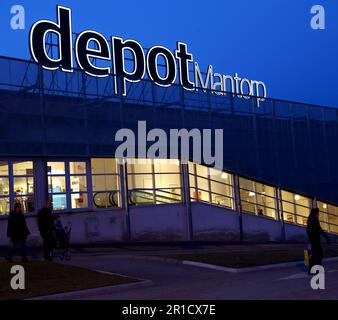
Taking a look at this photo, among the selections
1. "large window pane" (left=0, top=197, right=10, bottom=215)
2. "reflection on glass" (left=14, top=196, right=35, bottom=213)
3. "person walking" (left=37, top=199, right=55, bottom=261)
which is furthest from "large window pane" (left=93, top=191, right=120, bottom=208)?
"person walking" (left=37, top=199, right=55, bottom=261)

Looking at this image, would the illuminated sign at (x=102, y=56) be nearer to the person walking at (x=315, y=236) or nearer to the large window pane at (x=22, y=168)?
the large window pane at (x=22, y=168)

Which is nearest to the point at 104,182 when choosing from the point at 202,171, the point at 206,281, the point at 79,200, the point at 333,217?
the point at 79,200

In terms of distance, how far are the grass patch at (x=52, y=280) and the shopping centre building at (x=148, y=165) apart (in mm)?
8790

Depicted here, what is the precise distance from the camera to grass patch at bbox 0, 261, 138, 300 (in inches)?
528

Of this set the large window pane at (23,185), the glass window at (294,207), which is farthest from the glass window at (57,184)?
the glass window at (294,207)

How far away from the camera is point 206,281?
51.4ft

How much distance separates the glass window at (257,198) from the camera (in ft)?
108

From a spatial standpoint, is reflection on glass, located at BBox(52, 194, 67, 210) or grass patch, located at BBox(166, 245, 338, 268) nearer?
grass patch, located at BBox(166, 245, 338, 268)

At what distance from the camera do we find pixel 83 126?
2725 centimetres

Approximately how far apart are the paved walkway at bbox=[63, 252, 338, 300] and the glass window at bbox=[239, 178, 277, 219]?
12920 mm

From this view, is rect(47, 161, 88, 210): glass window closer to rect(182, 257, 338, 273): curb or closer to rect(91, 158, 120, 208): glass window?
rect(91, 158, 120, 208): glass window

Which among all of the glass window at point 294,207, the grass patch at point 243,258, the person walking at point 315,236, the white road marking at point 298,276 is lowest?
the white road marking at point 298,276
